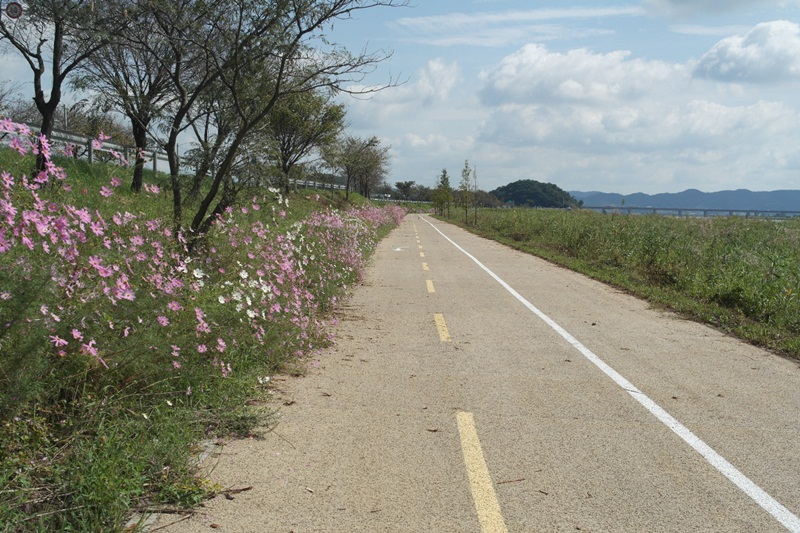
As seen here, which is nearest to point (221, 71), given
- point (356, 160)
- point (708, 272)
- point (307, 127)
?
point (708, 272)

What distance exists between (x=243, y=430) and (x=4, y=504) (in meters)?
1.92

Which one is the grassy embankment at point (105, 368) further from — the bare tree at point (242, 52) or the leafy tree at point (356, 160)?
the leafy tree at point (356, 160)

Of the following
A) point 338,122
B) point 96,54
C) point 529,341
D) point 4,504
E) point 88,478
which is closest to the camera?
point 4,504

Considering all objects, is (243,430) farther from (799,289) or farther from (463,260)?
(463,260)

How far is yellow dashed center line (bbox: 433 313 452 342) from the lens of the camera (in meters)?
8.78

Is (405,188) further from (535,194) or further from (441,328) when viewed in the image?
(441,328)

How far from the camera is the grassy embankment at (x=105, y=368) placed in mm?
3633

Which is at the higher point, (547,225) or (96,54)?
(96,54)

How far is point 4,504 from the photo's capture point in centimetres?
325

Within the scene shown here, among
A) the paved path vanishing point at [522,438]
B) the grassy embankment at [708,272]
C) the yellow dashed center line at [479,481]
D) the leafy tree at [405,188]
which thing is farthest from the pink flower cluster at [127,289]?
the leafy tree at [405,188]

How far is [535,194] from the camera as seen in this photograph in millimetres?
154875

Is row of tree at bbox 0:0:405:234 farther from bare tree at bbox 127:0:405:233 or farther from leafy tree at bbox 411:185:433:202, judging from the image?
leafy tree at bbox 411:185:433:202

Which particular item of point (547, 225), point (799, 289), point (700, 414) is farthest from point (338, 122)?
point (700, 414)

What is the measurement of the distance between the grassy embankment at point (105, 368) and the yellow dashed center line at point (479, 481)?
1.60m
